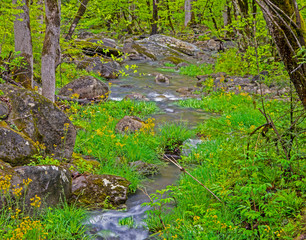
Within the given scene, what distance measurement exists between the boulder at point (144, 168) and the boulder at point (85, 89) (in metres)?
5.09

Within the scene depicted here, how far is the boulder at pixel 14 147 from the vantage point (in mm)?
4273

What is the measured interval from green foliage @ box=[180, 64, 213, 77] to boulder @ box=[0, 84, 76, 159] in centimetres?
1169

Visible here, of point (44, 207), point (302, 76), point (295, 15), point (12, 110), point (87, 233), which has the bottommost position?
point (87, 233)

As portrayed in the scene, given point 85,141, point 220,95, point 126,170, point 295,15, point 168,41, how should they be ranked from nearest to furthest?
point 295,15 → point 126,170 → point 85,141 → point 220,95 → point 168,41

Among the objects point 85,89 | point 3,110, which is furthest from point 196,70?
point 3,110

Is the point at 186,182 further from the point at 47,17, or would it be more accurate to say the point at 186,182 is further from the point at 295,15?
the point at 47,17

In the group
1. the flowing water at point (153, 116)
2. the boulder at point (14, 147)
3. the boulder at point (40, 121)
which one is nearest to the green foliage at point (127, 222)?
the flowing water at point (153, 116)

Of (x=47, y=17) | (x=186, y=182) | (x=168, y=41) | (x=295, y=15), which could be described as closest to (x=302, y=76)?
(x=295, y=15)

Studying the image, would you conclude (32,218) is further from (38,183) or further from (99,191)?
(99,191)

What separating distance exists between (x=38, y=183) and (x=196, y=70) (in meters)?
14.1

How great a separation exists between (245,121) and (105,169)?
13.9 feet

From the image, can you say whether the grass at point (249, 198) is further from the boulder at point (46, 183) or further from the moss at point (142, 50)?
the moss at point (142, 50)

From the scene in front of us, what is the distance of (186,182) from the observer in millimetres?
4883

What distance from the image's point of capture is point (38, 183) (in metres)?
3.98
